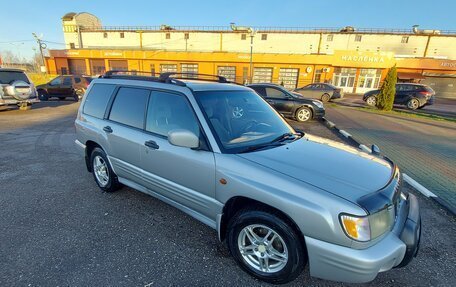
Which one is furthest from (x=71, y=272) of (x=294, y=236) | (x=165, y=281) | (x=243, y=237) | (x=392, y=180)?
(x=392, y=180)

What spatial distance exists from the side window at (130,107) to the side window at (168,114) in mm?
136

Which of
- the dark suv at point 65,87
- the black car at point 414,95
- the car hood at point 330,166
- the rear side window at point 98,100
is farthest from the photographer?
the black car at point 414,95

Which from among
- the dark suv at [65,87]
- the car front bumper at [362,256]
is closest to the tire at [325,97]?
the dark suv at [65,87]

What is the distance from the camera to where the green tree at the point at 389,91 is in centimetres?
1448

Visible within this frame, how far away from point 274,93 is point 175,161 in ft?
29.4

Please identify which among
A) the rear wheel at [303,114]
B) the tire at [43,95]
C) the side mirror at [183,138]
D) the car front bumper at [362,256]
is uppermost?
A: the side mirror at [183,138]

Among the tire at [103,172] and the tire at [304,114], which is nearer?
the tire at [103,172]

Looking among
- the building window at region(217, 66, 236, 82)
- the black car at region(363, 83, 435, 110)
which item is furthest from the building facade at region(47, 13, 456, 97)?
the black car at region(363, 83, 435, 110)

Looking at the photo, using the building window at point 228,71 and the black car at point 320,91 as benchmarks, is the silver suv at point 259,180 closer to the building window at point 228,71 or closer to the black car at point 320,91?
the black car at point 320,91

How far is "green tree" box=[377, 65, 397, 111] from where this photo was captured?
14477 millimetres

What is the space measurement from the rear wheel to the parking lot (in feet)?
22.8

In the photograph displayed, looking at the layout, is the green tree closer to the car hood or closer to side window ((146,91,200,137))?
the car hood

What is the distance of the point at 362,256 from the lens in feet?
5.70

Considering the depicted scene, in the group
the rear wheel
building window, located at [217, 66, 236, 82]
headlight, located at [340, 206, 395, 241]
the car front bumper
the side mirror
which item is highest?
building window, located at [217, 66, 236, 82]
